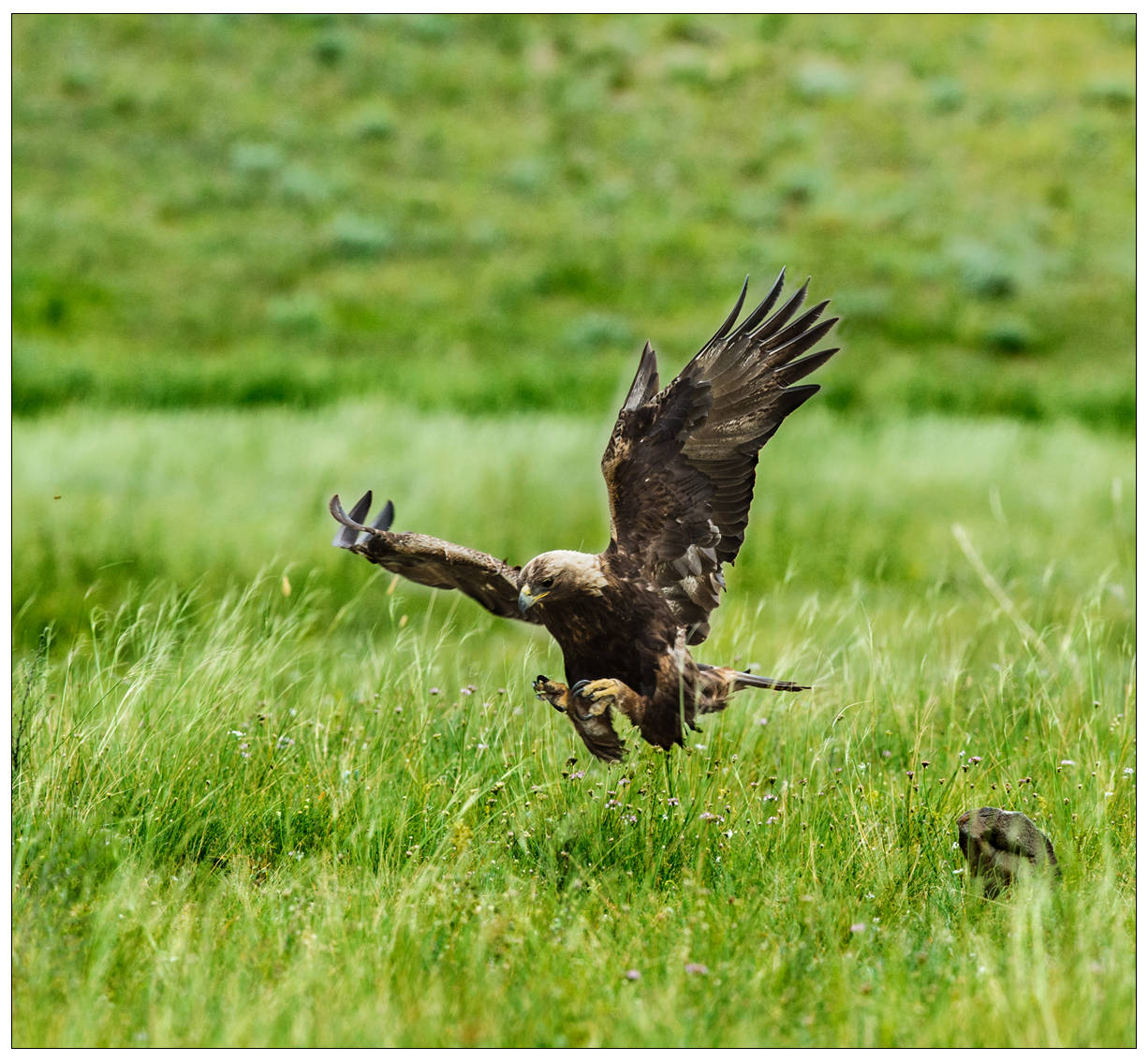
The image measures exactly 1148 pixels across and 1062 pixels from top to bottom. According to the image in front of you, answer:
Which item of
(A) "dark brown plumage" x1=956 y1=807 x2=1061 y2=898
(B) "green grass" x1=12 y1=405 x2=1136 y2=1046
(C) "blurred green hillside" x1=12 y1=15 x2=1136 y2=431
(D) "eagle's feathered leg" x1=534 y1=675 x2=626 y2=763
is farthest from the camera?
(C) "blurred green hillside" x1=12 y1=15 x2=1136 y2=431

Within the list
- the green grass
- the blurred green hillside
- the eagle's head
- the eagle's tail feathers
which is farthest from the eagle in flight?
the blurred green hillside

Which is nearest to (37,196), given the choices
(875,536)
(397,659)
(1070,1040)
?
(875,536)

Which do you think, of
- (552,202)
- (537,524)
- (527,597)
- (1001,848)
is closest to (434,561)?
(527,597)

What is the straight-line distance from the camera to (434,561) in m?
2.72

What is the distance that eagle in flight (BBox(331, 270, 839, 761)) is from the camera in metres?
2.58

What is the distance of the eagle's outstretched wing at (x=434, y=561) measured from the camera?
2.67 metres

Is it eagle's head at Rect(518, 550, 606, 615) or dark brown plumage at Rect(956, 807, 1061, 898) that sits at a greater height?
eagle's head at Rect(518, 550, 606, 615)

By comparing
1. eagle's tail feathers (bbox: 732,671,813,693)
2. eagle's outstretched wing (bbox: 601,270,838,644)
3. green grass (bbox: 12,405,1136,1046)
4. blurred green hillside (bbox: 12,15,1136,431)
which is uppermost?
blurred green hillside (bbox: 12,15,1136,431)

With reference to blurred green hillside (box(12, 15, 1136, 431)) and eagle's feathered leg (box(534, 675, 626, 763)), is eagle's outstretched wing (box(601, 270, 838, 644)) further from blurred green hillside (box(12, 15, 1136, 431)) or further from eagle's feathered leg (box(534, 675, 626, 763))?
blurred green hillside (box(12, 15, 1136, 431))

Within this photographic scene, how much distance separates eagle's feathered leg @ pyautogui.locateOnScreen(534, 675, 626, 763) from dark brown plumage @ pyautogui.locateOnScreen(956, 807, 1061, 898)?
3.00ft

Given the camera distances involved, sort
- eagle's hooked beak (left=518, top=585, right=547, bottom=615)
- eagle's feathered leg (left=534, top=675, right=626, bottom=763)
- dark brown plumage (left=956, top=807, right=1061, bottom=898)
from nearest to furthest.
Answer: eagle's hooked beak (left=518, top=585, right=547, bottom=615), eagle's feathered leg (left=534, top=675, right=626, bottom=763), dark brown plumage (left=956, top=807, right=1061, bottom=898)

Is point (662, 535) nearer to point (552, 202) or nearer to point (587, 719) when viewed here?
point (587, 719)

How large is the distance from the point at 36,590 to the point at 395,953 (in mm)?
3718

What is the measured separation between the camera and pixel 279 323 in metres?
11.4
